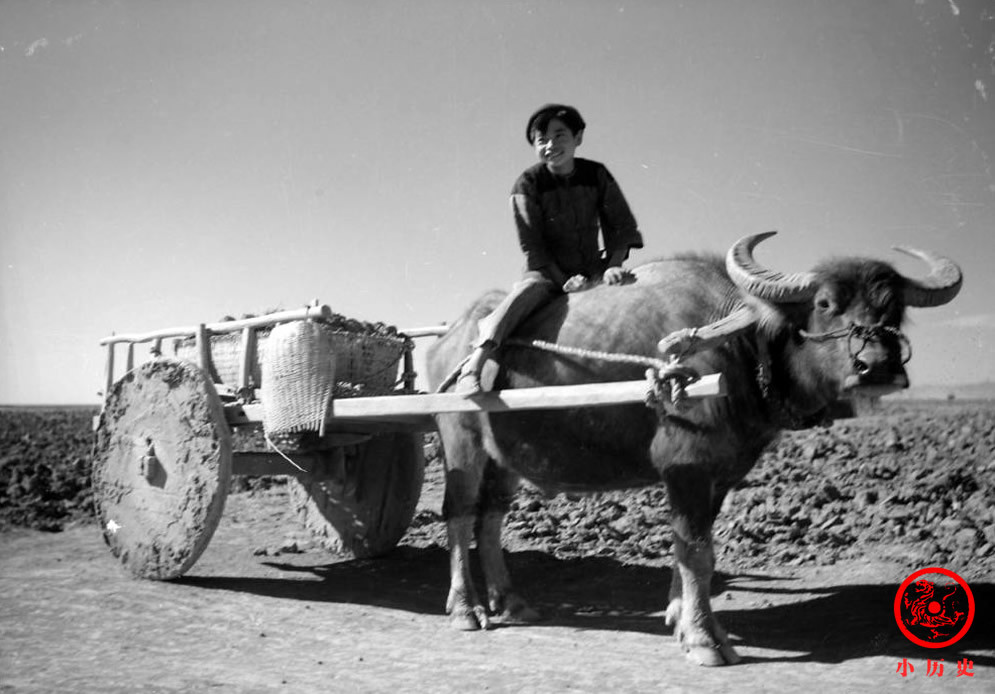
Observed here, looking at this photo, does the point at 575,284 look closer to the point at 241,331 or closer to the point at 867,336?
the point at 867,336

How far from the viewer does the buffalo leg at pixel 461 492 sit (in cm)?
481

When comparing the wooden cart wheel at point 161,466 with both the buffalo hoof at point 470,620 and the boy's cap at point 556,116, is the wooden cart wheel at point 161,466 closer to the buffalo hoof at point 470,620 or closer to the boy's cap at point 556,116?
the buffalo hoof at point 470,620

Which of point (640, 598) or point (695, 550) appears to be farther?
point (640, 598)

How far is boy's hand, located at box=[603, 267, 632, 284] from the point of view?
14.4 feet

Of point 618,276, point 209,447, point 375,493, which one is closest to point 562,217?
point 618,276

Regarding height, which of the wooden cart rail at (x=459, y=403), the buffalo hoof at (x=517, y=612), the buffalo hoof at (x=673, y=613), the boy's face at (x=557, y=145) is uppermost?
the boy's face at (x=557, y=145)

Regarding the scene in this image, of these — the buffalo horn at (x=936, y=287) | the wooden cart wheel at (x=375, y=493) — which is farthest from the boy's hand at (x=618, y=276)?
the wooden cart wheel at (x=375, y=493)

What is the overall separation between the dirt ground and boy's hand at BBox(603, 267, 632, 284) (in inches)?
69.0

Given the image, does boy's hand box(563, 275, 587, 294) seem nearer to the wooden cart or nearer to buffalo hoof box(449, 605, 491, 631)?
the wooden cart

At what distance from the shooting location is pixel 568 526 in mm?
7062

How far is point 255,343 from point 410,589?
1864 millimetres

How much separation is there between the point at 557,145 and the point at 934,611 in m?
2.92

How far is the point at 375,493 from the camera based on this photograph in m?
6.35

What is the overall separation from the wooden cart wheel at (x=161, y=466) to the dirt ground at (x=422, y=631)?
0.24 meters
